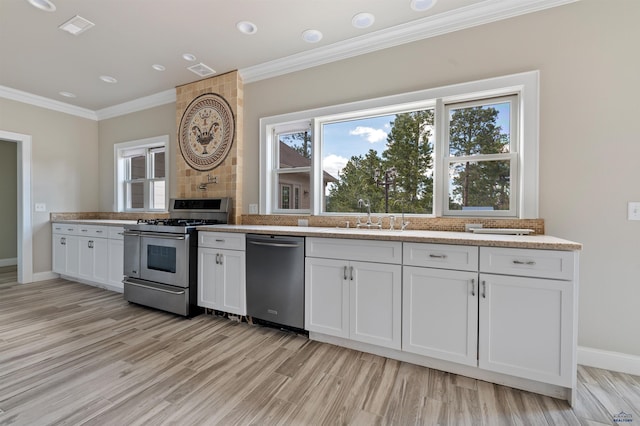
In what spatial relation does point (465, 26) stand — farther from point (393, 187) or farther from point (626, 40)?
point (393, 187)

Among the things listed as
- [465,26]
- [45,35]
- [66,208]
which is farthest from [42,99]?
[465,26]

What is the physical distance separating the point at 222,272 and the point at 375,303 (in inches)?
61.0

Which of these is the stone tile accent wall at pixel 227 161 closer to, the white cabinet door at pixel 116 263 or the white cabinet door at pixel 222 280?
the white cabinet door at pixel 222 280

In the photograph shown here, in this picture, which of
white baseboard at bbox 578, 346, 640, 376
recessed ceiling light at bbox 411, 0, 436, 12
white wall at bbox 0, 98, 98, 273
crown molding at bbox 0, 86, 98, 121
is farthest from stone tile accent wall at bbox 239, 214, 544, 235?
crown molding at bbox 0, 86, 98, 121

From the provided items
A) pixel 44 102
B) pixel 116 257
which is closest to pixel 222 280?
pixel 116 257

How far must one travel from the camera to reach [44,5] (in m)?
2.24

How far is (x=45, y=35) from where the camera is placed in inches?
104

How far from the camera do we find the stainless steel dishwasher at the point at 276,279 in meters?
2.39

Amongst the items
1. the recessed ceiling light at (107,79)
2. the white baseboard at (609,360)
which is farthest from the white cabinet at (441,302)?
the recessed ceiling light at (107,79)

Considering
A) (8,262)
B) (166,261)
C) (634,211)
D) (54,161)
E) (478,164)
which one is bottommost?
(8,262)

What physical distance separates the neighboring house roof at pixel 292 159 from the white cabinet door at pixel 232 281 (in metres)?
1.20

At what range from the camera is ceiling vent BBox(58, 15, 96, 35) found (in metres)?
2.42

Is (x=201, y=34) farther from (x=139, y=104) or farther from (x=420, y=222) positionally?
(x=420, y=222)

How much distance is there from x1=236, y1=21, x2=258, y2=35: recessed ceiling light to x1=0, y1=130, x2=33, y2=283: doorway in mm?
3897
